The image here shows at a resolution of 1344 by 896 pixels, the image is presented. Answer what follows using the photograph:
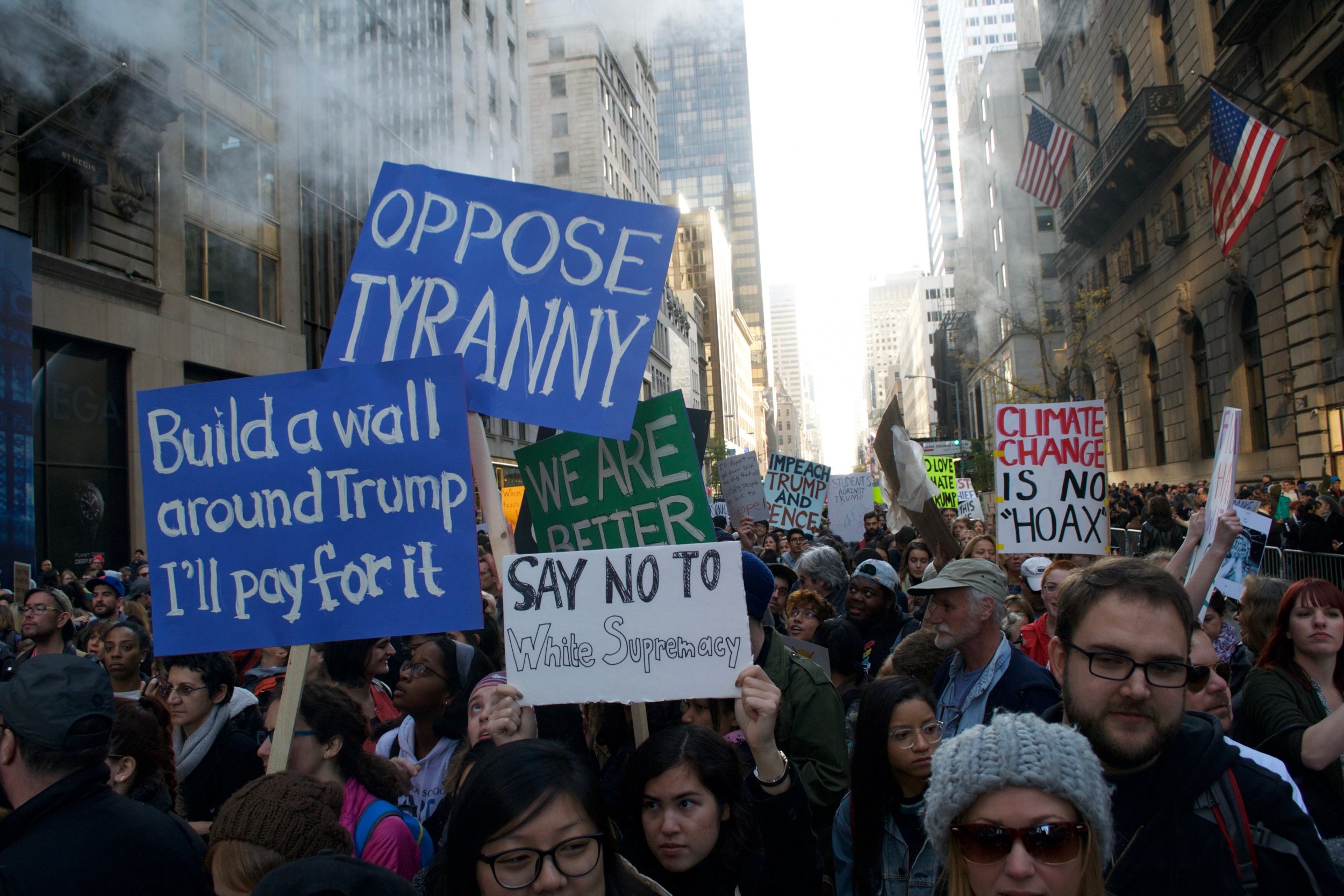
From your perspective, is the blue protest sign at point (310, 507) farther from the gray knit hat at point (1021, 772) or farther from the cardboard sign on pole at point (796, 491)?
the cardboard sign on pole at point (796, 491)

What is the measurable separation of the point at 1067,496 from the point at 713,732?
4412 mm

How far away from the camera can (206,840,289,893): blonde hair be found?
2391mm

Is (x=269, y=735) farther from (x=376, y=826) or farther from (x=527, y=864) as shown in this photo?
(x=527, y=864)

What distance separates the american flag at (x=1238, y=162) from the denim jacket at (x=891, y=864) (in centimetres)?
1533

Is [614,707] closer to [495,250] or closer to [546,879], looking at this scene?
[546,879]

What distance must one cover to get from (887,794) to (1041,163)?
2826cm

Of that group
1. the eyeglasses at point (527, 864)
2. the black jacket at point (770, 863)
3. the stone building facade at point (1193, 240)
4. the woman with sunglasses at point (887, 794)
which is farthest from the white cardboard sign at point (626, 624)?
the stone building facade at point (1193, 240)

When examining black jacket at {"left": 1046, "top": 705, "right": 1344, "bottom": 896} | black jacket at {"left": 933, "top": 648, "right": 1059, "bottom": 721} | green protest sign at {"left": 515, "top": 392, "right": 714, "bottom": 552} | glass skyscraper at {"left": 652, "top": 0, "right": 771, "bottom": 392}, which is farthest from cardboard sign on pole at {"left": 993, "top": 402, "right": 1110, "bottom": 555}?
glass skyscraper at {"left": 652, "top": 0, "right": 771, "bottom": 392}

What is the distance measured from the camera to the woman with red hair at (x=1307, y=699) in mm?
3080

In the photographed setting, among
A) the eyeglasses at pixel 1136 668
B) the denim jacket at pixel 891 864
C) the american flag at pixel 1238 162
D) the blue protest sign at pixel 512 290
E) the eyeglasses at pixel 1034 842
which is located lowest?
the denim jacket at pixel 891 864

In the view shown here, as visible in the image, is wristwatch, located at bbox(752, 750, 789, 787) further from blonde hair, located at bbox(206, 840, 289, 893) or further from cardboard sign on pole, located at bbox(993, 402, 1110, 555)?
cardboard sign on pole, located at bbox(993, 402, 1110, 555)

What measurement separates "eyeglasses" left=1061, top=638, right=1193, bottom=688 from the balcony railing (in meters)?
28.2

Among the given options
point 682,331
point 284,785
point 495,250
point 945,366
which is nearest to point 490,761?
point 284,785

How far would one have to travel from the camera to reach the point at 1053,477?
21.1 feet
